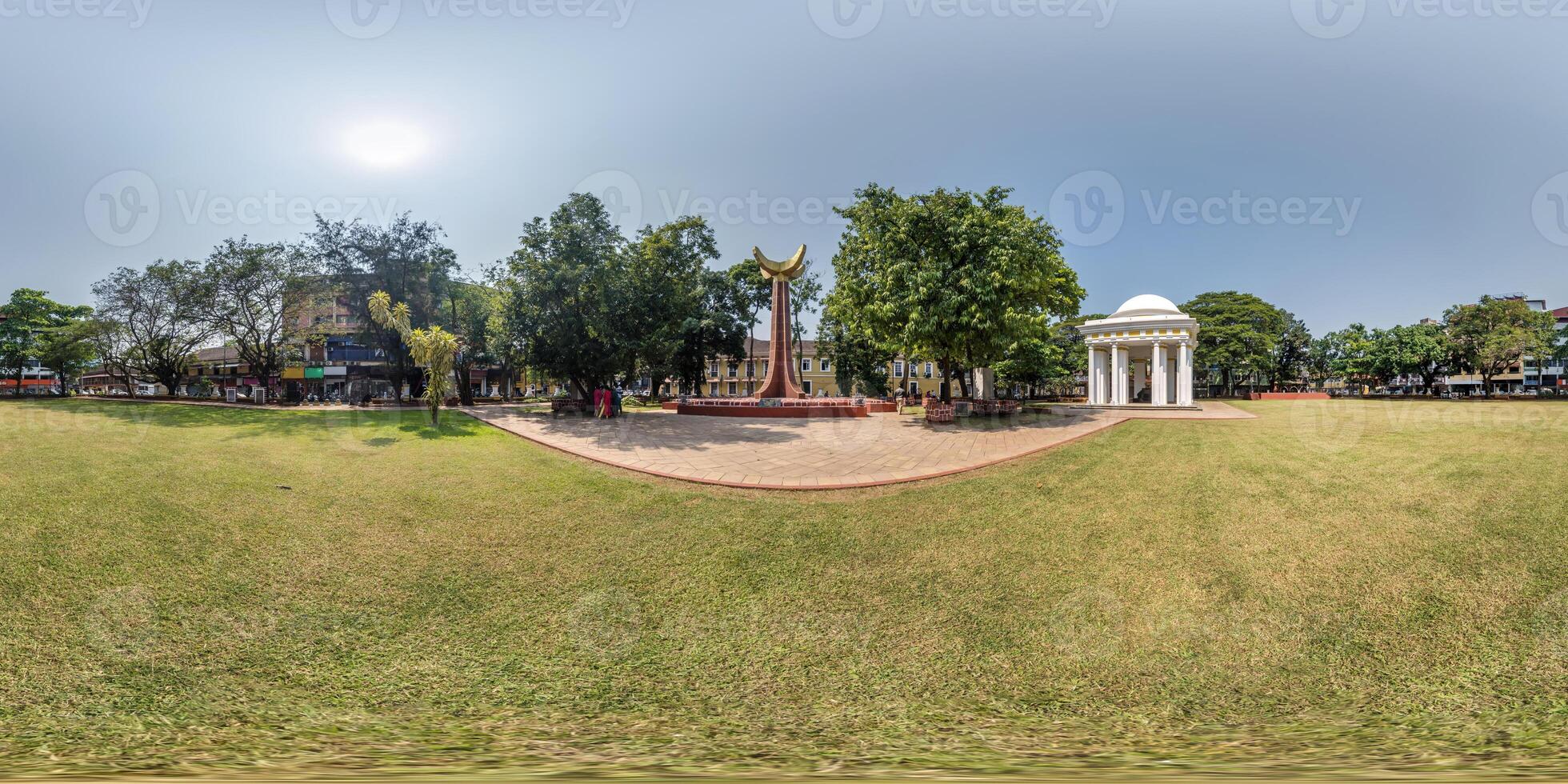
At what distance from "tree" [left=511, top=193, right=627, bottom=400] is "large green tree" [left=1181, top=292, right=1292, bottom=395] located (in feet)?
122

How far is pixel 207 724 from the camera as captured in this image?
2.70 m

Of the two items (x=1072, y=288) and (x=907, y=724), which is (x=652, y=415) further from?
(x=907, y=724)

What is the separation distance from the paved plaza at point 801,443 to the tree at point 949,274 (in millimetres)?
2252

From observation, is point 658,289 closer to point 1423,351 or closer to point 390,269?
point 390,269

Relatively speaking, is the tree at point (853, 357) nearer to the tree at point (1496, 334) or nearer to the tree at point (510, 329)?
the tree at point (510, 329)

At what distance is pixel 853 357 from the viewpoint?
122 ft

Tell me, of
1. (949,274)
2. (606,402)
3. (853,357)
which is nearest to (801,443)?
(949,274)

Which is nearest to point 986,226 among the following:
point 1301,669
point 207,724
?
point 1301,669

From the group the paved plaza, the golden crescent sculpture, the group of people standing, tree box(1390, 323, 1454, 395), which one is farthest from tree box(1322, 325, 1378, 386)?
the group of people standing

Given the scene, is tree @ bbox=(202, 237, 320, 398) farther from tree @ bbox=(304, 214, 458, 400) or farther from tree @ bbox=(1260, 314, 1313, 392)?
tree @ bbox=(1260, 314, 1313, 392)

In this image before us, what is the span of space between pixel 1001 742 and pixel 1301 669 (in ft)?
6.36

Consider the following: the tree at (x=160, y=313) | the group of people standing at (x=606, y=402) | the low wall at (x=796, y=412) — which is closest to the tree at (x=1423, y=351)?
the low wall at (x=796, y=412)

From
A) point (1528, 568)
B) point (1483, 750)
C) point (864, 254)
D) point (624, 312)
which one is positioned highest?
point (864, 254)

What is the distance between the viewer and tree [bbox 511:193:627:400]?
52.4ft
